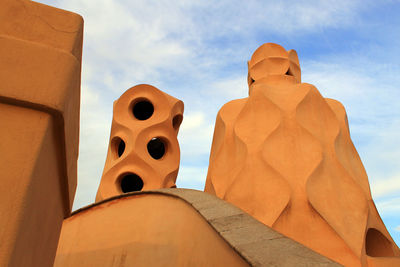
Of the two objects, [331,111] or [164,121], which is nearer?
[331,111]

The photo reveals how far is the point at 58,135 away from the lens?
5.13ft

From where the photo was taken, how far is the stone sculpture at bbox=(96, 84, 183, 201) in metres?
13.7

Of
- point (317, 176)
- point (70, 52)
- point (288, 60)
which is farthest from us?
point (288, 60)

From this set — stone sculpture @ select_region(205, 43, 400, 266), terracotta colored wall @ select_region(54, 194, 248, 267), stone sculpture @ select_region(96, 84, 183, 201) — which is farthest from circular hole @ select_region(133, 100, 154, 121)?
terracotta colored wall @ select_region(54, 194, 248, 267)

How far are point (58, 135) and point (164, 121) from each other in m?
13.2

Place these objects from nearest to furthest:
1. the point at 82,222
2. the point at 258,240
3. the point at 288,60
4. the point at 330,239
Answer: the point at 258,240
the point at 82,222
the point at 330,239
the point at 288,60

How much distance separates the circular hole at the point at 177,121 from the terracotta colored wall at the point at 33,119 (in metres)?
14.3

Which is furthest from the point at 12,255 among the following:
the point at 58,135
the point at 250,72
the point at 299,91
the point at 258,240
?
the point at 250,72

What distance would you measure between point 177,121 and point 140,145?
2943mm

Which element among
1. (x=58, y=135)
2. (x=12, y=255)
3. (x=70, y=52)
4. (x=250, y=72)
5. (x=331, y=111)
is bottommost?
(x=12, y=255)

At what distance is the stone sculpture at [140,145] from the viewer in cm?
1367

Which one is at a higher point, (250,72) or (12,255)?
(250,72)

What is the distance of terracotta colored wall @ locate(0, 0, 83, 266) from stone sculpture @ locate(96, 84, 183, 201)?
1201 cm

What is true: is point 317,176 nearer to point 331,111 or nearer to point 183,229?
point 331,111
